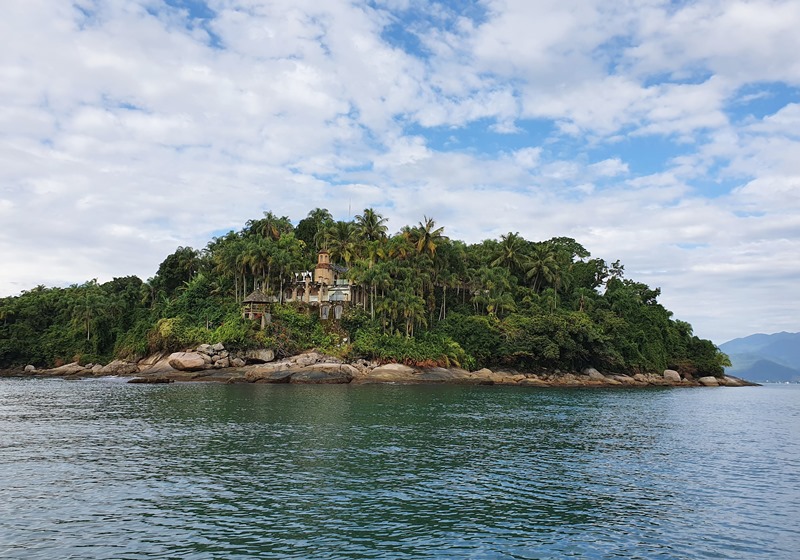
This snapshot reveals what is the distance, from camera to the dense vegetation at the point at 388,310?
81188mm

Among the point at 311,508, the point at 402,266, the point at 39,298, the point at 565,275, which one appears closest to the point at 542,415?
the point at 311,508

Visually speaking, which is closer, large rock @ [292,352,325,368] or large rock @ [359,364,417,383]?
large rock @ [359,364,417,383]

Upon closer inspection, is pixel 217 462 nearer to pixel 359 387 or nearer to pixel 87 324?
pixel 359 387

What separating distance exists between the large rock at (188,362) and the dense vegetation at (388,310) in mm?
4399

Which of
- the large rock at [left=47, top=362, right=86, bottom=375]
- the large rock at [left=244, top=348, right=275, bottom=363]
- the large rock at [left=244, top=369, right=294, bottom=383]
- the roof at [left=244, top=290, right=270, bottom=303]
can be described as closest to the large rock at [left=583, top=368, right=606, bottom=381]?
the large rock at [left=244, top=369, right=294, bottom=383]

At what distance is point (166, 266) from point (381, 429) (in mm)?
76881

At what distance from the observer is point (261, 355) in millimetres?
77812

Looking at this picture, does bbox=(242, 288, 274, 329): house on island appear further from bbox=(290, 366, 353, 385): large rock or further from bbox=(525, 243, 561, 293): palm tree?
bbox=(525, 243, 561, 293): palm tree

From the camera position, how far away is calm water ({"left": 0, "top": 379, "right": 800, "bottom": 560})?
1520 cm

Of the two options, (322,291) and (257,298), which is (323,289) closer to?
(322,291)

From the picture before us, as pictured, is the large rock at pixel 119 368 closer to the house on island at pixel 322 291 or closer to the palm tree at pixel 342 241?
the house on island at pixel 322 291

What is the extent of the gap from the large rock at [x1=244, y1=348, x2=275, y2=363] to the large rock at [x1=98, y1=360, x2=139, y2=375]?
1987cm

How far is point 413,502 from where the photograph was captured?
61.9ft

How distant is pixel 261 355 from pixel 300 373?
29.8 ft
